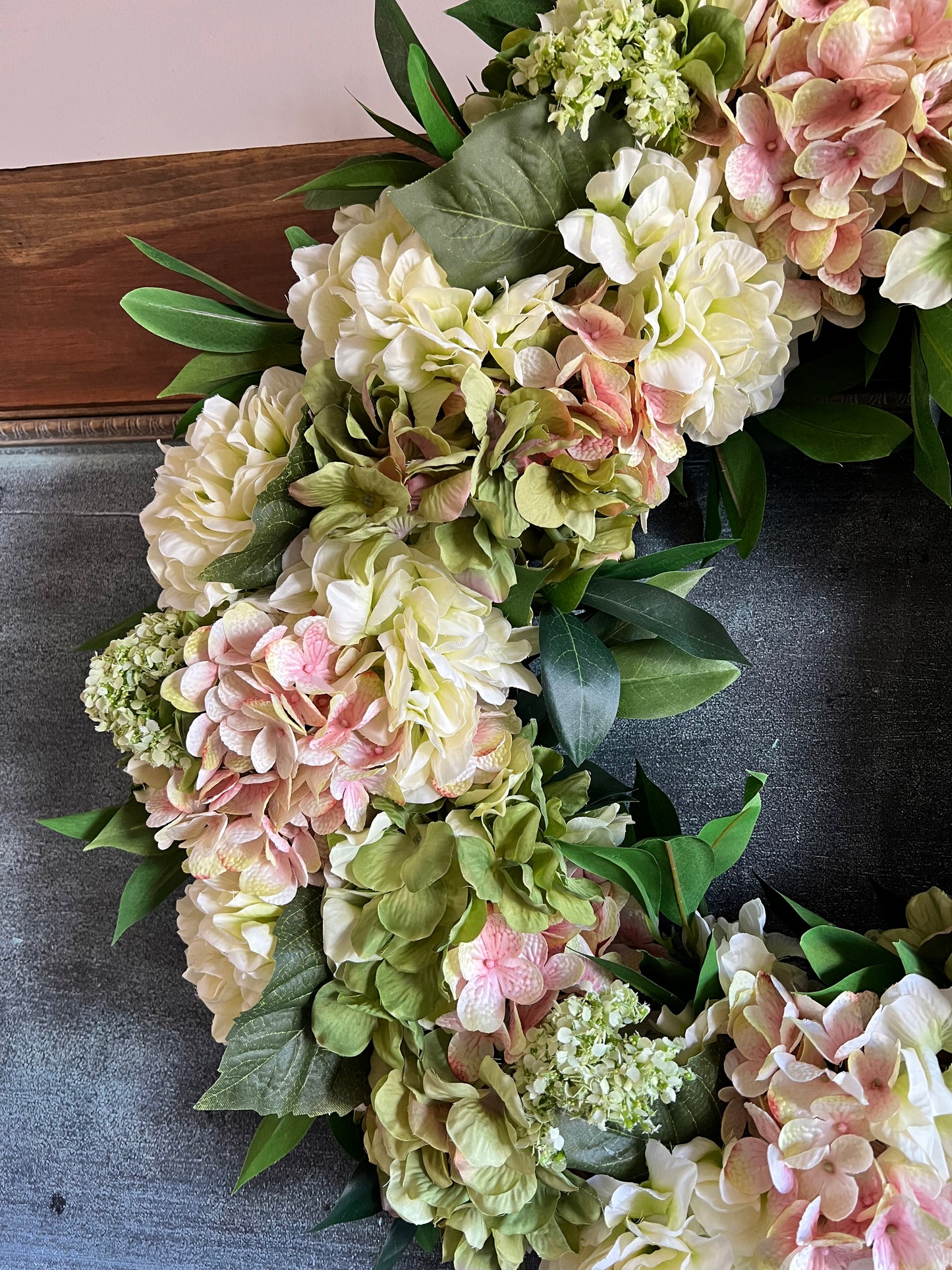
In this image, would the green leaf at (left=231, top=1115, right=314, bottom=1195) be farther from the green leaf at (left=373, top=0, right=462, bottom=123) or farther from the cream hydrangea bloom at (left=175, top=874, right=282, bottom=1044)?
the green leaf at (left=373, top=0, right=462, bottom=123)

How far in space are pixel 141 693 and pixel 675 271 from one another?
504 millimetres

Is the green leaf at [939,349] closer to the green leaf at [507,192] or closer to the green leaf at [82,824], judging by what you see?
the green leaf at [507,192]

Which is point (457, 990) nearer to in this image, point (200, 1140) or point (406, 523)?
point (406, 523)

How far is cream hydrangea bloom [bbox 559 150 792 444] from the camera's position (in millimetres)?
640

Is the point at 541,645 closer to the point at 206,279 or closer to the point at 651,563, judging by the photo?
the point at 651,563

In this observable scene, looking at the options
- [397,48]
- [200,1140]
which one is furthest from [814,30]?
[200,1140]

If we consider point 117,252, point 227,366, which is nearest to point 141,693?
point 227,366

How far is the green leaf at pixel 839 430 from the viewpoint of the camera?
753mm

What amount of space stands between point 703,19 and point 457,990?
721 millimetres

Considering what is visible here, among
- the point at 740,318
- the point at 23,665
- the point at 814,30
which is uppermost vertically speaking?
the point at 814,30

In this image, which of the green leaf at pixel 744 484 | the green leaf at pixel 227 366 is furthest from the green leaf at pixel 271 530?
the green leaf at pixel 744 484

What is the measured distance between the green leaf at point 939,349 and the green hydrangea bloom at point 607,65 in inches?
9.5

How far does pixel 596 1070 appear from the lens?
2.13ft

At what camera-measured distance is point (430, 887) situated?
0.69 meters
